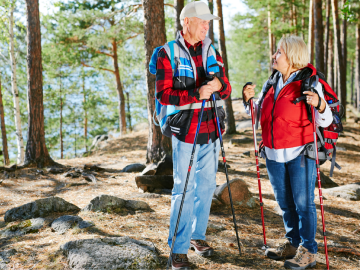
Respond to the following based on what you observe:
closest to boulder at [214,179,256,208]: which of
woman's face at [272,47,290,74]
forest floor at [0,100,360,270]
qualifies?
forest floor at [0,100,360,270]

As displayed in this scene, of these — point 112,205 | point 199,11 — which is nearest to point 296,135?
point 199,11

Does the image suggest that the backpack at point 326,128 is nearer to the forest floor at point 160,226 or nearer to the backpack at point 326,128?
the backpack at point 326,128

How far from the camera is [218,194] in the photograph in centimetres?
465

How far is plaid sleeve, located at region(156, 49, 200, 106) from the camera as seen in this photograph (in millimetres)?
2562

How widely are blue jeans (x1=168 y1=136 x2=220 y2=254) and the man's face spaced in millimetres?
958

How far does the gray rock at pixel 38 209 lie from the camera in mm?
4117

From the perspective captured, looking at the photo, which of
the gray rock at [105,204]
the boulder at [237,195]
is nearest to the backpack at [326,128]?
the boulder at [237,195]

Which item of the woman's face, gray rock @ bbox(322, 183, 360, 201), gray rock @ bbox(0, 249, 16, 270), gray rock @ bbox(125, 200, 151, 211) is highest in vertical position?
the woman's face

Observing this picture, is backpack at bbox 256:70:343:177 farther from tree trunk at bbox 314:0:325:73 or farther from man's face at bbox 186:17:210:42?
tree trunk at bbox 314:0:325:73

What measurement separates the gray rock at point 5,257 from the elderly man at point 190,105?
149 cm

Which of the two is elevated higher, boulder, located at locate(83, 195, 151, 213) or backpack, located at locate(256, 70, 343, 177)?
backpack, located at locate(256, 70, 343, 177)

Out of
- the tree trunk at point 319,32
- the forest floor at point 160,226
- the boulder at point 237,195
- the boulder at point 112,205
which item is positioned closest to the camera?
the forest floor at point 160,226

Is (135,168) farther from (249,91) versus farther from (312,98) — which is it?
(312,98)

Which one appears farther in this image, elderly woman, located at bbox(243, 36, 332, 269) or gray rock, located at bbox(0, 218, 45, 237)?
gray rock, located at bbox(0, 218, 45, 237)
